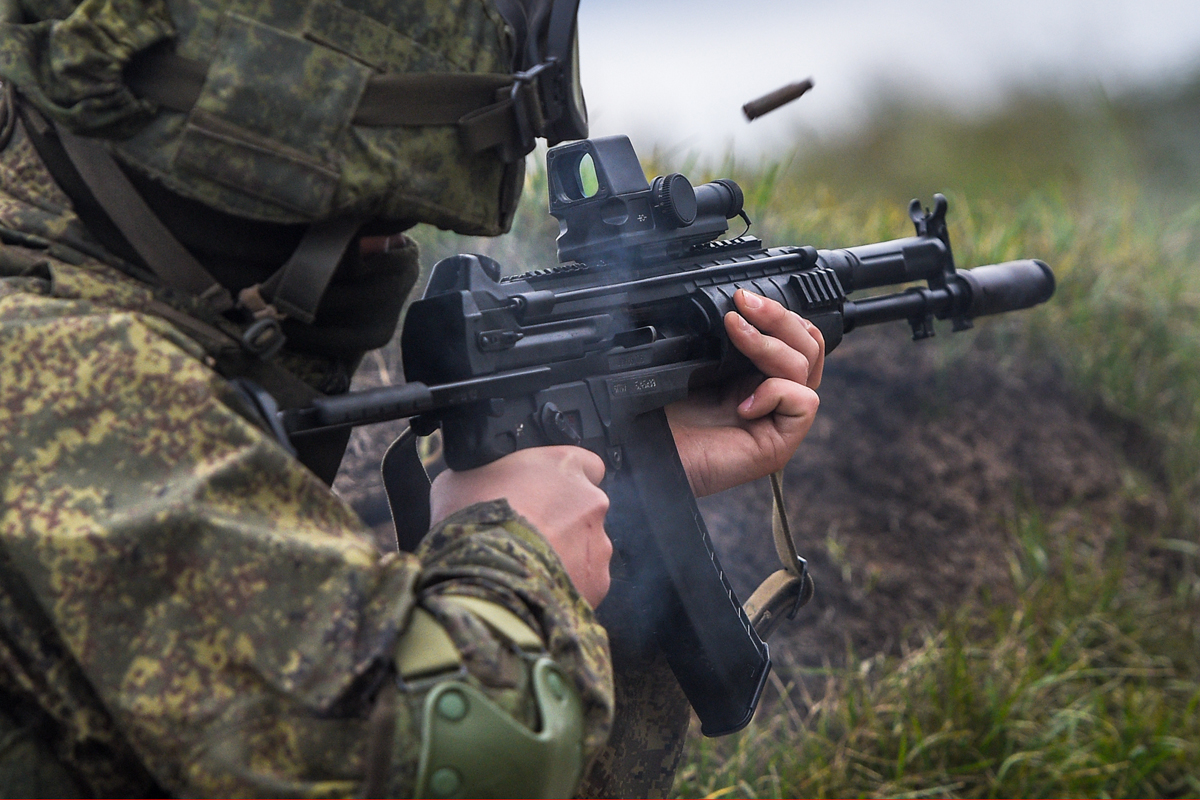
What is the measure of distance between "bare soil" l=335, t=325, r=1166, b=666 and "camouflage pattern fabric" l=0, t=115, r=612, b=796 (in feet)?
6.82

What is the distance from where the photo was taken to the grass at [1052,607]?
121 inches

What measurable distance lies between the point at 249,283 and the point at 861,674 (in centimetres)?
245

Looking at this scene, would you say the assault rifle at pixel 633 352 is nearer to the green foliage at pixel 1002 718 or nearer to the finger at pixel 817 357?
the finger at pixel 817 357

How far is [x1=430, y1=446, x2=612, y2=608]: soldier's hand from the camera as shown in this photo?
64.2 inches

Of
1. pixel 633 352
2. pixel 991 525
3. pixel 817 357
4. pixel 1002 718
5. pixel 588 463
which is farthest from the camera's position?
pixel 991 525

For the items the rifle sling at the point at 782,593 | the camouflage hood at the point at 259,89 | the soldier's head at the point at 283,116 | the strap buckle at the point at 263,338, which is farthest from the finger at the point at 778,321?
the strap buckle at the point at 263,338

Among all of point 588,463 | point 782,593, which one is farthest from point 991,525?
point 588,463

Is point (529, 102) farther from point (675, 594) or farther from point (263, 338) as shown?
point (675, 594)

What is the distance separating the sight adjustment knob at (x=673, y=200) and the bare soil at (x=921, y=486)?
157cm

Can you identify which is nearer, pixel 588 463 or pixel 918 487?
pixel 588 463

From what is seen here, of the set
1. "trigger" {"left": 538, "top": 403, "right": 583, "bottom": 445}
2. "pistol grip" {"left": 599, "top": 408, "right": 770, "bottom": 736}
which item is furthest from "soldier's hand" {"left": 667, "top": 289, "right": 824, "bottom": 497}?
"trigger" {"left": 538, "top": 403, "right": 583, "bottom": 445}

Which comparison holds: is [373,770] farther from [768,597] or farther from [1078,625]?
[1078,625]

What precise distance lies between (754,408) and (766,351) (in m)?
0.13

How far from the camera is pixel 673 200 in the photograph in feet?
7.06
